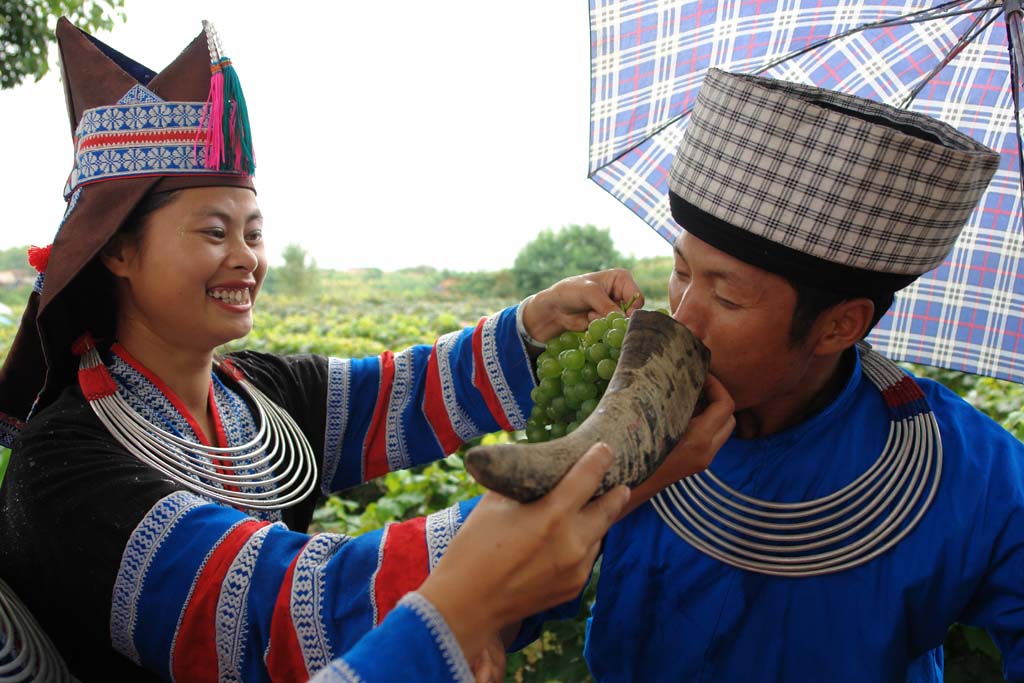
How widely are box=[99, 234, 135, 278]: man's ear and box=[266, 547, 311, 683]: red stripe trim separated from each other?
1.19 m

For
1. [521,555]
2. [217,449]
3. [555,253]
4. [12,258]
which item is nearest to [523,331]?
[217,449]

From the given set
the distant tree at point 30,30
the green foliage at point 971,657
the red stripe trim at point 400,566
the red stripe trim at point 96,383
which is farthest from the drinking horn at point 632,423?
the distant tree at point 30,30

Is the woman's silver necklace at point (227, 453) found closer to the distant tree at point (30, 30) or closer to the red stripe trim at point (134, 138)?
the red stripe trim at point (134, 138)

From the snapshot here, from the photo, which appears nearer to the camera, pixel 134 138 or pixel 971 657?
pixel 134 138

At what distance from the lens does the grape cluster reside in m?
1.79

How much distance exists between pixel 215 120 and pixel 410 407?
125cm

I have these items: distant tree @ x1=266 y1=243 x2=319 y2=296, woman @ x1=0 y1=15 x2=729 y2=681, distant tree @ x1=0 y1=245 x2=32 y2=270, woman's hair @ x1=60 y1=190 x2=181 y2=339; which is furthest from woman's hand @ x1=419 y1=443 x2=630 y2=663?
distant tree @ x1=0 y1=245 x2=32 y2=270

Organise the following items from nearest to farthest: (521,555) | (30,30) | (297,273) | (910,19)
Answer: (521,555)
(910,19)
(30,30)
(297,273)

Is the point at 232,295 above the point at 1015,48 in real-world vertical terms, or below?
below

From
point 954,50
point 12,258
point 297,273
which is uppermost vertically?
point 954,50

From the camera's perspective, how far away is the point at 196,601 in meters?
1.88

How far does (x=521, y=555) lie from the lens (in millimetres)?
1378

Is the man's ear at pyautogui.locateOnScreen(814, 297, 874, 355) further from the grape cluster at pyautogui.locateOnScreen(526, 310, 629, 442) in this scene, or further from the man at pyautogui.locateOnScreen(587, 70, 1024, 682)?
the grape cluster at pyautogui.locateOnScreen(526, 310, 629, 442)

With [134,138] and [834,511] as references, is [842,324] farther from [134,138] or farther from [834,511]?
[134,138]
